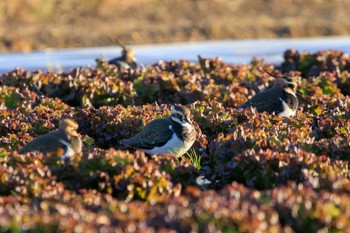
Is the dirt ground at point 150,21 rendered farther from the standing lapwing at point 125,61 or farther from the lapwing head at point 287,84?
the lapwing head at point 287,84

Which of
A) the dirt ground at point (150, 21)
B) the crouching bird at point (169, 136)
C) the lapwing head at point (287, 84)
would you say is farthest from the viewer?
the dirt ground at point (150, 21)

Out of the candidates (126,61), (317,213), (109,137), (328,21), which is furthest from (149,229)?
(328,21)

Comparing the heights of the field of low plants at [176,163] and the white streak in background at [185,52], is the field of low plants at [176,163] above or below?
above

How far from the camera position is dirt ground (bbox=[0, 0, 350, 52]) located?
110 ft

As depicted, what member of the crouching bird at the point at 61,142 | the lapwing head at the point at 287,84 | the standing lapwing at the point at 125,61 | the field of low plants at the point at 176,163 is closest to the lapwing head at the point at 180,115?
the field of low plants at the point at 176,163

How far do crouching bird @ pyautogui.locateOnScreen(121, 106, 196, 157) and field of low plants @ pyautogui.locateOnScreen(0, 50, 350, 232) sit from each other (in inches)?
12.2

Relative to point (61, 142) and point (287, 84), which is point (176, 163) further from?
point (287, 84)

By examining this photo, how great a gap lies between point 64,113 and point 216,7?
2790 cm

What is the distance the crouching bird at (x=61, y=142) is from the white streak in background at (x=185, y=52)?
15685mm

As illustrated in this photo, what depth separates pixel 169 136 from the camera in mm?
10953

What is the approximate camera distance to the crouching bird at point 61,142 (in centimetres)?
984

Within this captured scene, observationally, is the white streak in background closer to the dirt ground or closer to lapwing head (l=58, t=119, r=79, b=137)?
the dirt ground

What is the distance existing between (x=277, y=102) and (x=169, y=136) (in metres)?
2.77

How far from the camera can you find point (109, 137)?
476 inches
